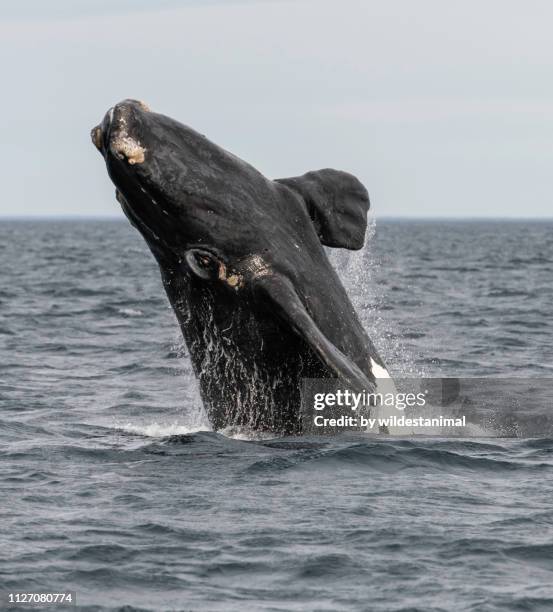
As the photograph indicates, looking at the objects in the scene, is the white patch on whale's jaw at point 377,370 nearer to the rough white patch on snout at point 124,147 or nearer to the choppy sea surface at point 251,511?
the choppy sea surface at point 251,511

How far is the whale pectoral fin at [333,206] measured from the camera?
511 inches

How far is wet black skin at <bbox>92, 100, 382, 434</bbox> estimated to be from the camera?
39.2 ft

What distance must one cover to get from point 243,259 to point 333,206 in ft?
4.27

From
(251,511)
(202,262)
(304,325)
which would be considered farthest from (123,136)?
(251,511)

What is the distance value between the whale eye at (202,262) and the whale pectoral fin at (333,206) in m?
1.28

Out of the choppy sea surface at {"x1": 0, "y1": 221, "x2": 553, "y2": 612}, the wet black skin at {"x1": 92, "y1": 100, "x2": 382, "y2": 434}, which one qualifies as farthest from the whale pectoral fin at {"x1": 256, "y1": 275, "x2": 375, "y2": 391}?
the choppy sea surface at {"x1": 0, "y1": 221, "x2": 553, "y2": 612}

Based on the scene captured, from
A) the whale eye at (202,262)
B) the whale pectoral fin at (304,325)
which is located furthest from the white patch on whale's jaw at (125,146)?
the whale pectoral fin at (304,325)

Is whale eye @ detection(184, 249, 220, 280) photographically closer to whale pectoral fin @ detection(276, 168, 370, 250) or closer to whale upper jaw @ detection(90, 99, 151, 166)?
whale upper jaw @ detection(90, 99, 151, 166)

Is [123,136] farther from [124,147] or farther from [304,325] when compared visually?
[304,325]

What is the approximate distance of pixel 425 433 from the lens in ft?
46.2

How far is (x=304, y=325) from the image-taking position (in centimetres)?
1166

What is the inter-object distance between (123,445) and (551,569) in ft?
18.8

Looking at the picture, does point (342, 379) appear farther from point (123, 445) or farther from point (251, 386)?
point (123, 445)

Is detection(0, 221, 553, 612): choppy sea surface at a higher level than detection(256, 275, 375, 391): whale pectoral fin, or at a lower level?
lower
